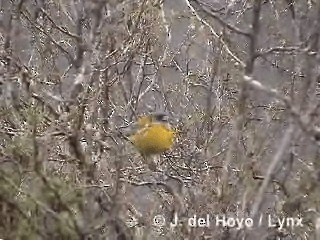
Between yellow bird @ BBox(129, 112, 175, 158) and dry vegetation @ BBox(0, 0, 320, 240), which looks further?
yellow bird @ BBox(129, 112, 175, 158)

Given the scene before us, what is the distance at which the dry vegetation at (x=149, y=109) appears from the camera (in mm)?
1925

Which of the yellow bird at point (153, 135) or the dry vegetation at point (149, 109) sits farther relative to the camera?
the yellow bird at point (153, 135)

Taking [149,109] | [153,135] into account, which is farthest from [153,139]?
[149,109]

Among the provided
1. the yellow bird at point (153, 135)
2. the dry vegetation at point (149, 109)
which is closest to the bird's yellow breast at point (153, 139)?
the yellow bird at point (153, 135)

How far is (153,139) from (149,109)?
94 centimetres

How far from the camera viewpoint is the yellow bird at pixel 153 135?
3602 mm

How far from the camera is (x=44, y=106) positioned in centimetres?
308

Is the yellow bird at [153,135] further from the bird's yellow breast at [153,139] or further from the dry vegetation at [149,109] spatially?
the dry vegetation at [149,109]

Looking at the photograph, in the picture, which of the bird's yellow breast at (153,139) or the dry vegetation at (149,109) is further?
the bird's yellow breast at (153,139)

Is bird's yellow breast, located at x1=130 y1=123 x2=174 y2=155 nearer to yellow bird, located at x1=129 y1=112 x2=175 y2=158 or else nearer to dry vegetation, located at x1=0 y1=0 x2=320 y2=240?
yellow bird, located at x1=129 y1=112 x2=175 y2=158

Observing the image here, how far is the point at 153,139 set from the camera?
3.68 m

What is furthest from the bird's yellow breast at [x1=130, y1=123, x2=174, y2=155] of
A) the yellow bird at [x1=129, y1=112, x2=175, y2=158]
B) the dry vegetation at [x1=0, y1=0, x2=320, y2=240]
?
the dry vegetation at [x1=0, y1=0, x2=320, y2=240]

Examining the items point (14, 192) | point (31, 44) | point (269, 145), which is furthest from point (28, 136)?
point (31, 44)

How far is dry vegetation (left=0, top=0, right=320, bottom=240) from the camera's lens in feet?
6.31
